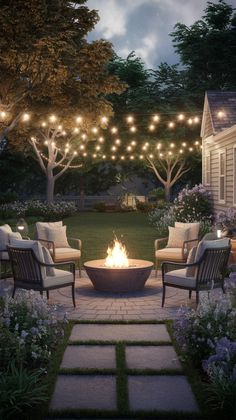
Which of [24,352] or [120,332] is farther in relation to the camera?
[120,332]

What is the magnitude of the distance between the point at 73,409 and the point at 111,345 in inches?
77.2

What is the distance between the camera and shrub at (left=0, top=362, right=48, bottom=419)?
4.47m

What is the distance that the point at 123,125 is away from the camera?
30.9 metres

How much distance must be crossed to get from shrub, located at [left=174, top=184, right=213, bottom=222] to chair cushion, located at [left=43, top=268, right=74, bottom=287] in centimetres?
1151

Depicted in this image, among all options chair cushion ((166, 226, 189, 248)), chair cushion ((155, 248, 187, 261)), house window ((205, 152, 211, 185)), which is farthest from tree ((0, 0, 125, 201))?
chair cushion ((155, 248, 187, 261))

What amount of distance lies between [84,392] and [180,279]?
3635 mm

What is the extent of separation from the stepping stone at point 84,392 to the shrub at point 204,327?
2.99 ft

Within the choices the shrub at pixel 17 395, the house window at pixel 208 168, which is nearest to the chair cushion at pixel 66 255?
the shrub at pixel 17 395

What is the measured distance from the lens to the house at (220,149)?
56.3 feet

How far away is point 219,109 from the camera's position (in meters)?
20.2

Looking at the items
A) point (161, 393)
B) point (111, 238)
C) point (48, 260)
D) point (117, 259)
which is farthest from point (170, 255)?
point (111, 238)

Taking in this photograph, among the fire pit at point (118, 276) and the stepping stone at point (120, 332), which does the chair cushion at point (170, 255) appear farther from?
the stepping stone at point (120, 332)

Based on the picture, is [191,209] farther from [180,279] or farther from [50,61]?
[180,279]

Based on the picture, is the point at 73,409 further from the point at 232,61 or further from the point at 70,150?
the point at 232,61
